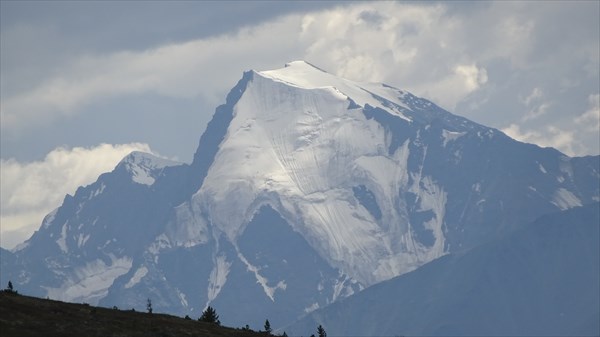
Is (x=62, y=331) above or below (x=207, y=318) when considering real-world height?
below

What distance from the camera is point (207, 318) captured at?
5723 inches

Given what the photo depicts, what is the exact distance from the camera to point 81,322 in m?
117

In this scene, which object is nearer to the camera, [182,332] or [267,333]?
[182,332]

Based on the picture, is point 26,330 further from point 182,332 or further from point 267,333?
point 267,333

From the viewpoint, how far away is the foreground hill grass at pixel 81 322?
11162 cm

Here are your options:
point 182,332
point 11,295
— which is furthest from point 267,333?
point 11,295

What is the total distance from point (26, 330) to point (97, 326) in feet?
28.3

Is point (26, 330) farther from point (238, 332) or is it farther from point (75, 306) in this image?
point (238, 332)

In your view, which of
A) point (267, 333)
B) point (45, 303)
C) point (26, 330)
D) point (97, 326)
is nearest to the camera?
point (26, 330)

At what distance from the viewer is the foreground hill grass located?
11162 centimetres

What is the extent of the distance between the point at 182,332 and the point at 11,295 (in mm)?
15688

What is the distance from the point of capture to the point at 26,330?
109500 millimetres

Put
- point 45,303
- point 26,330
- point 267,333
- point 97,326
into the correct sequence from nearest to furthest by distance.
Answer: point 26,330, point 97,326, point 45,303, point 267,333

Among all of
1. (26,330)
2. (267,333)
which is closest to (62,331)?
(26,330)
